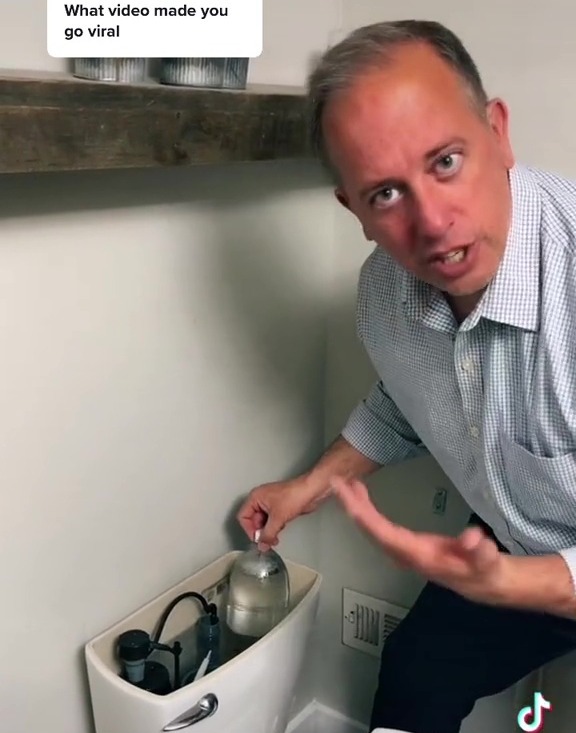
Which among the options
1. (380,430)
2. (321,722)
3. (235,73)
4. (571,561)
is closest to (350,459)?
(380,430)

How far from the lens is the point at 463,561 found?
0.77 meters

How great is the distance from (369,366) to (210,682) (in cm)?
59

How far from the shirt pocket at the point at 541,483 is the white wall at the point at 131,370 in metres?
0.44

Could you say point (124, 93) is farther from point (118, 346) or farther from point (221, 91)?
point (118, 346)

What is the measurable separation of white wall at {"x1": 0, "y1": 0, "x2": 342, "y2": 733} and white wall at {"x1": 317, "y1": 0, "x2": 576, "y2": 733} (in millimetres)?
69

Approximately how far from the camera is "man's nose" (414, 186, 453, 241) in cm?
86

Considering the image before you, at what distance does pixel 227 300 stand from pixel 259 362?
0.13m

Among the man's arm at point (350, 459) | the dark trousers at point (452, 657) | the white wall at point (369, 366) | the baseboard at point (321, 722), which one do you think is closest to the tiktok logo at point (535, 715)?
the white wall at point (369, 366)

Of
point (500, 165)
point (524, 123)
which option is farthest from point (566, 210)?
point (524, 123)

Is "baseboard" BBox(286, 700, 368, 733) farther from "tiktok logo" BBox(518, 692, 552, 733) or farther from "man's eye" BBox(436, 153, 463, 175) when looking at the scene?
"man's eye" BBox(436, 153, 463, 175)

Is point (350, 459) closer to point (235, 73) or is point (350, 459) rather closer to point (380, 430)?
point (380, 430)

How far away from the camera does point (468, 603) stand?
119 cm

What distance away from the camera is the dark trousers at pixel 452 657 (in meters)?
1.17

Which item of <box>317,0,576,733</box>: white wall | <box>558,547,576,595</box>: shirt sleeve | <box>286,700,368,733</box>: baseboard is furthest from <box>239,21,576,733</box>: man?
<box>286,700,368,733</box>: baseboard
